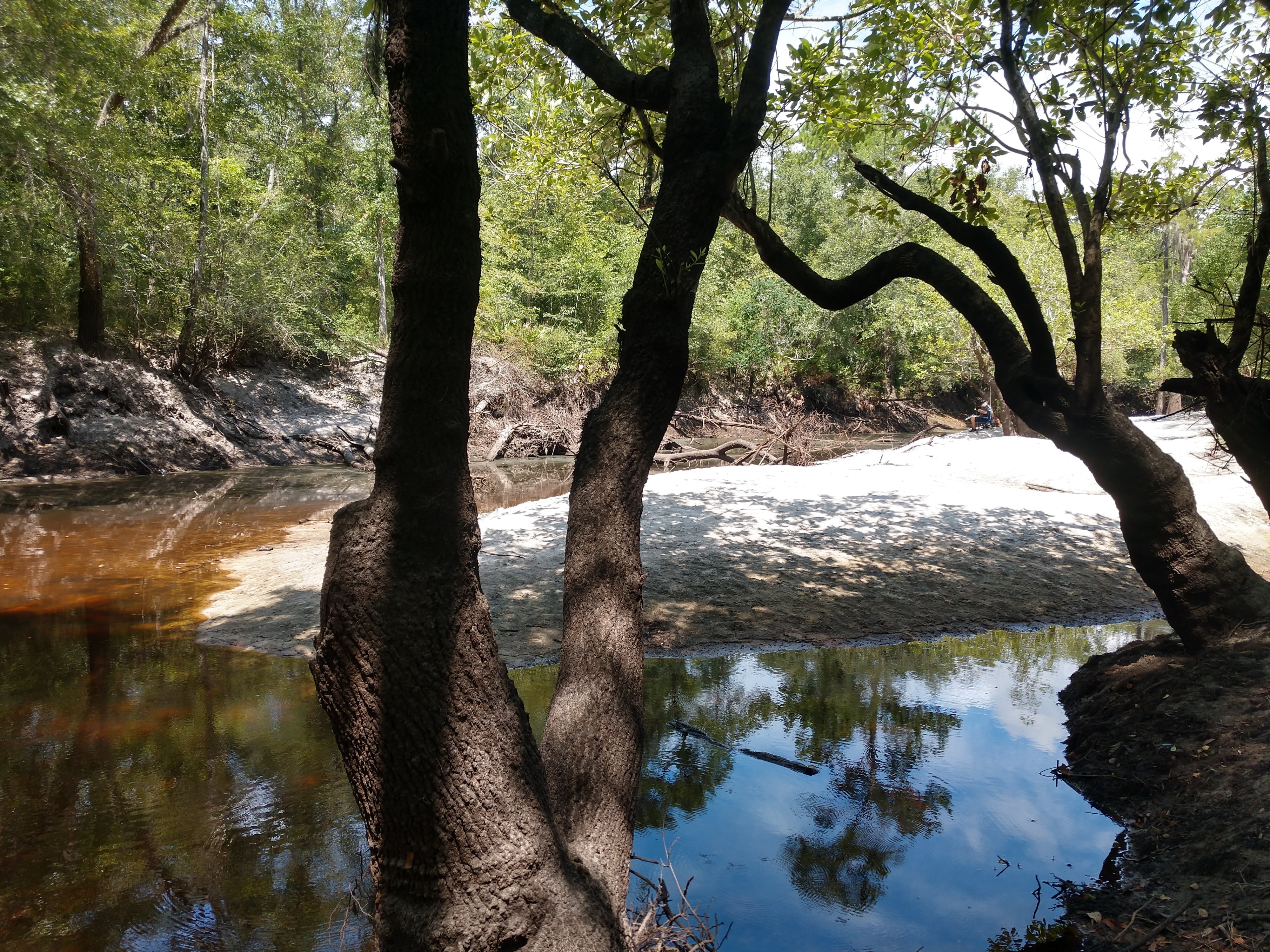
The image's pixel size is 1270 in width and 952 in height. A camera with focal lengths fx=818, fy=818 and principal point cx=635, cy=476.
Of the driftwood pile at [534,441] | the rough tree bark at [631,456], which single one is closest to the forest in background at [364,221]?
the rough tree bark at [631,456]

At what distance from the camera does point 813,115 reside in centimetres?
703

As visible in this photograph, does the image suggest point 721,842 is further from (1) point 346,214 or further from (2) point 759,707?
(1) point 346,214

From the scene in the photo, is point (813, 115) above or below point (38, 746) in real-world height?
above

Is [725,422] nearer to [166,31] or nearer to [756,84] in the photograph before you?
[756,84]

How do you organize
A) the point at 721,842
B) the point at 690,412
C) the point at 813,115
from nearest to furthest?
the point at 721,842 < the point at 813,115 < the point at 690,412

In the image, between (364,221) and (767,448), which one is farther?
(364,221)

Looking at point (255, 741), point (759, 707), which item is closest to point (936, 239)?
point (759, 707)

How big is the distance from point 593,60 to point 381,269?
26090mm

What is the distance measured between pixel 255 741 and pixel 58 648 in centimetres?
318

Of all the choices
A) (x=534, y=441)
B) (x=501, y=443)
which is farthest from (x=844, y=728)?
(x=534, y=441)

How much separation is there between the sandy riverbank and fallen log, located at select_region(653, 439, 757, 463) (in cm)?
600

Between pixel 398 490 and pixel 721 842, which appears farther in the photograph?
pixel 721 842

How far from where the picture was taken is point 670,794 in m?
4.76

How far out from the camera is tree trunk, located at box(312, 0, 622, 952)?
237 cm
